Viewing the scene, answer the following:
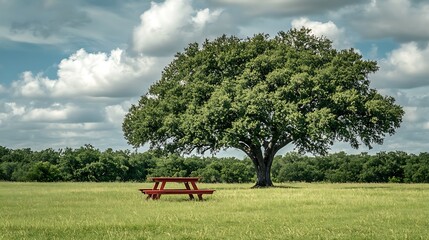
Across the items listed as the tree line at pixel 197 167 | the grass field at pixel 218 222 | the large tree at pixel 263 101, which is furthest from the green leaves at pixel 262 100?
the tree line at pixel 197 167

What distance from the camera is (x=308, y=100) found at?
45938mm

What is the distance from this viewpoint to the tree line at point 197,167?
85831mm

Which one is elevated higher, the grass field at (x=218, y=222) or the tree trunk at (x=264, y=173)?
the tree trunk at (x=264, y=173)

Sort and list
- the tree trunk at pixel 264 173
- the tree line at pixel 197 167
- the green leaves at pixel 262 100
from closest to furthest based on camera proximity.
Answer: the green leaves at pixel 262 100 → the tree trunk at pixel 264 173 → the tree line at pixel 197 167

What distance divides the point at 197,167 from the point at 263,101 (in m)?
58.7

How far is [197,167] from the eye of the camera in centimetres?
10206

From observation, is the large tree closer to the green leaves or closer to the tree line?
the green leaves

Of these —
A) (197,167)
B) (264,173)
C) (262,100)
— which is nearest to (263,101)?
(262,100)

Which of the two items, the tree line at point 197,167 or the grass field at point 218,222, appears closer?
the grass field at point 218,222

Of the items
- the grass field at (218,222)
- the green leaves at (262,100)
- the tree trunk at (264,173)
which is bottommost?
the grass field at (218,222)

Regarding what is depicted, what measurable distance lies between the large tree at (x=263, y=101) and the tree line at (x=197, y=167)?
3678 centimetres

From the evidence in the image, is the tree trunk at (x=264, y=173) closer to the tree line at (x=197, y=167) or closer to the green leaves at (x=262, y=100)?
the green leaves at (x=262, y=100)

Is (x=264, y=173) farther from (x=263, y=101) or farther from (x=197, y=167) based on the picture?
(x=197, y=167)

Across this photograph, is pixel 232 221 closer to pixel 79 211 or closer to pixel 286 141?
pixel 79 211
